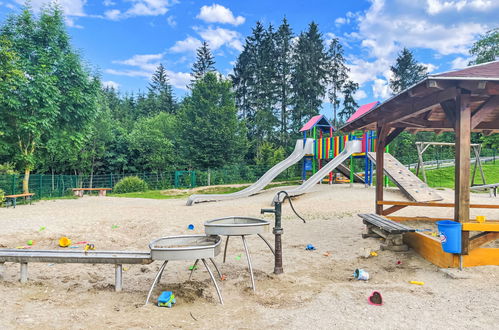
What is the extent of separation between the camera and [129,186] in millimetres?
22344

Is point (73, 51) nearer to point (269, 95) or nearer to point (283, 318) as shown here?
point (283, 318)

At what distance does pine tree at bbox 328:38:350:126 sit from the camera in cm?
3997

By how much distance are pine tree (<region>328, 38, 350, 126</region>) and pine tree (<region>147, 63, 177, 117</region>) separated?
25.0 m

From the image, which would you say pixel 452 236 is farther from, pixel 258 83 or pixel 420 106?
pixel 258 83

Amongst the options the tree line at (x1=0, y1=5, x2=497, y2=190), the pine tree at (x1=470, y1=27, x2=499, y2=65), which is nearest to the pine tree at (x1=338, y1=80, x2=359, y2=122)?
the tree line at (x1=0, y1=5, x2=497, y2=190)

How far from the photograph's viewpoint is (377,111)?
6672mm

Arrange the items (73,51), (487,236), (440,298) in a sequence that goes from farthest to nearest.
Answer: (73,51) < (487,236) < (440,298)

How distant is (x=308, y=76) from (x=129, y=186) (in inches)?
952

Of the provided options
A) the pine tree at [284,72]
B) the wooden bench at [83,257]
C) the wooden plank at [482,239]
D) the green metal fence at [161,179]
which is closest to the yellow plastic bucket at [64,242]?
the wooden bench at [83,257]

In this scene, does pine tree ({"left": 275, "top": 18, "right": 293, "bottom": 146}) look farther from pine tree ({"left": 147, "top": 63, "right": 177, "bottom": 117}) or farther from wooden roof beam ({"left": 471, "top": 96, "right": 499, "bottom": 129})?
wooden roof beam ({"left": 471, "top": 96, "right": 499, "bottom": 129})

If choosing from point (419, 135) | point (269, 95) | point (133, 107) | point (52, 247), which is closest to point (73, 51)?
point (52, 247)

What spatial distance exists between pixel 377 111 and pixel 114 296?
554cm

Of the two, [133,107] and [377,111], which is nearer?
A: [377,111]

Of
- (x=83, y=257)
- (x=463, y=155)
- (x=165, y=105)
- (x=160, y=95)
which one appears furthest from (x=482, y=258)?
(x=160, y=95)
